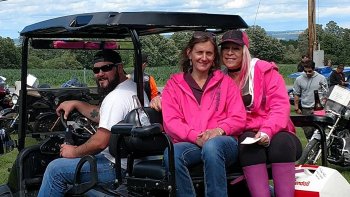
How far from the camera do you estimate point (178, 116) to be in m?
3.89

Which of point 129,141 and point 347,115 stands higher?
point 129,141

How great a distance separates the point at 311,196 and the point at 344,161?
193 inches

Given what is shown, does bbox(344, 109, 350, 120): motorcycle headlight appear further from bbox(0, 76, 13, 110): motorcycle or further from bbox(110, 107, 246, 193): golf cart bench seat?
bbox(0, 76, 13, 110): motorcycle

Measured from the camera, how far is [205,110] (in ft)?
12.6

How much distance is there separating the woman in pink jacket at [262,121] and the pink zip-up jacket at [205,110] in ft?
0.49

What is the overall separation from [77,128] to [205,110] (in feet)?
4.01

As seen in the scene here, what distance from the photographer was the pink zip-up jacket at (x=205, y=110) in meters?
3.84

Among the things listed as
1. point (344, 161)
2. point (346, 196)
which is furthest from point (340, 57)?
point (346, 196)

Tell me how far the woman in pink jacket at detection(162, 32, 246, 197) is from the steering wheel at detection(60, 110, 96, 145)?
919 millimetres

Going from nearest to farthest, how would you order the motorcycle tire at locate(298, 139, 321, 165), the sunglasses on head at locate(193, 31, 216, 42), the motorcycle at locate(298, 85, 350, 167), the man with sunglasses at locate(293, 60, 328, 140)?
the sunglasses on head at locate(193, 31, 216, 42) < the motorcycle tire at locate(298, 139, 321, 165) < the motorcycle at locate(298, 85, 350, 167) < the man with sunglasses at locate(293, 60, 328, 140)

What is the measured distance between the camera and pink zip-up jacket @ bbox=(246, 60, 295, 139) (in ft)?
13.1

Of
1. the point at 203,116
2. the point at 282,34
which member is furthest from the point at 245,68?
the point at 282,34

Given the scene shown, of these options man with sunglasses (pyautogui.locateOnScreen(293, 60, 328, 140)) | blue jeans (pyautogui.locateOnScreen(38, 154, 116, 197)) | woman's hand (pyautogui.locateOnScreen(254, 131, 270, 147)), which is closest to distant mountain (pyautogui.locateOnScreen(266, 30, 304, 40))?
man with sunglasses (pyautogui.locateOnScreen(293, 60, 328, 140))

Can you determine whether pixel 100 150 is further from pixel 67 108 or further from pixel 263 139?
pixel 263 139
